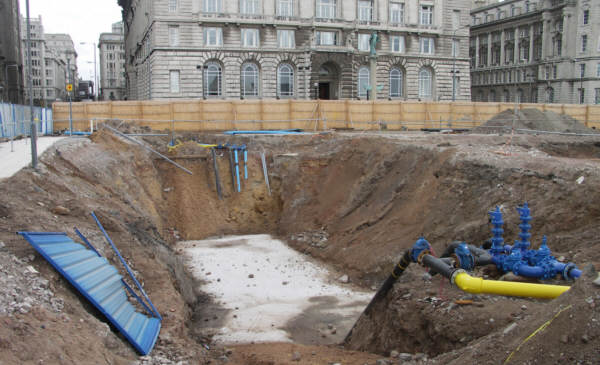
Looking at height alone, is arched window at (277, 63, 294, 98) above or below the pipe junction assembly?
above

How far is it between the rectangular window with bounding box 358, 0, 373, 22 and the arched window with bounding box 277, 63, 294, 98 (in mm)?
10333

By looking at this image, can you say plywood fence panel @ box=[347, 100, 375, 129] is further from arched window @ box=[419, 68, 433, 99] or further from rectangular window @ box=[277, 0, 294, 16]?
arched window @ box=[419, 68, 433, 99]

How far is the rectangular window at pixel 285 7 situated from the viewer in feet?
181

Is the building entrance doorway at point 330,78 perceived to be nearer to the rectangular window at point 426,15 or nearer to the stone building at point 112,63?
the rectangular window at point 426,15

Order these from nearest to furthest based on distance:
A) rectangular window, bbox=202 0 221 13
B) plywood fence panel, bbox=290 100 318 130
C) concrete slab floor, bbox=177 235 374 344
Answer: concrete slab floor, bbox=177 235 374 344, plywood fence panel, bbox=290 100 318 130, rectangular window, bbox=202 0 221 13

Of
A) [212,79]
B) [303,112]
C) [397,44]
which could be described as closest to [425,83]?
[397,44]

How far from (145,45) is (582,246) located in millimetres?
56443

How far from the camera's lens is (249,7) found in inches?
2127

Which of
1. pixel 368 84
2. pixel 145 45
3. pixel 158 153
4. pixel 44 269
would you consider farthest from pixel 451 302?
pixel 145 45

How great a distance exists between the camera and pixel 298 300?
17031 mm

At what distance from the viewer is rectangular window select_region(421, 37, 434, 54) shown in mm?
60969

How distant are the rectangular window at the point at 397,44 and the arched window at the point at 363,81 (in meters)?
4.41

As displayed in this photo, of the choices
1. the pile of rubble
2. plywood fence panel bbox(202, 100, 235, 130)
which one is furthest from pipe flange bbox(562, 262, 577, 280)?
plywood fence panel bbox(202, 100, 235, 130)

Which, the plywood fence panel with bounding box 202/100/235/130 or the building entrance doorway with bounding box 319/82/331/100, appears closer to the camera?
the plywood fence panel with bounding box 202/100/235/130
